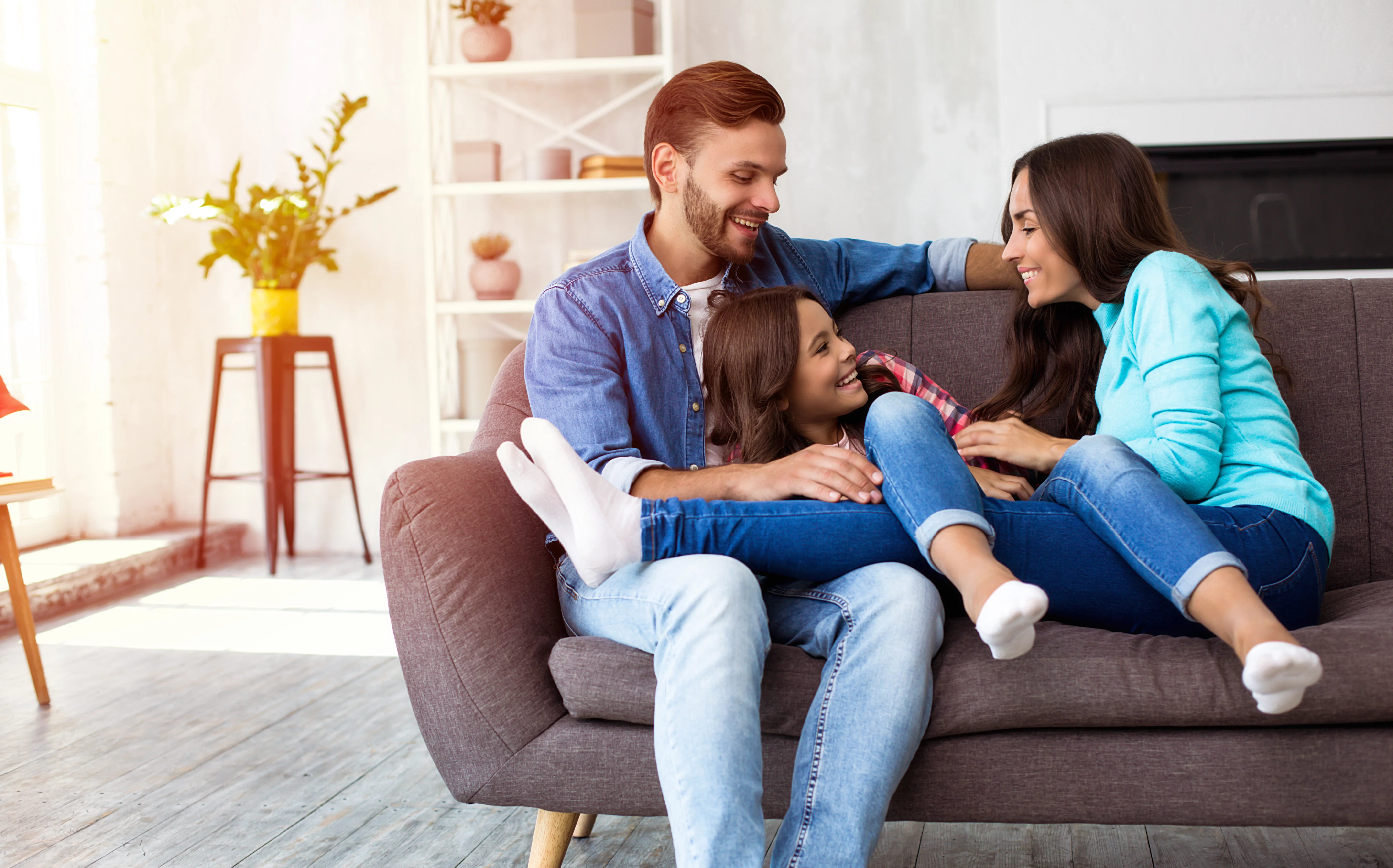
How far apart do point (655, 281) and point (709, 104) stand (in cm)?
30

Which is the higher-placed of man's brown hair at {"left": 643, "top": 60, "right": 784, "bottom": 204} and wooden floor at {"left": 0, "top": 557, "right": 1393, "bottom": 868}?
man's brown hair at {"left": 643, "top": 60, "right": 784, "bottom": 204}

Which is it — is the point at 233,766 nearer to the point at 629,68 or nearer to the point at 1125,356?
the point at 1125,356

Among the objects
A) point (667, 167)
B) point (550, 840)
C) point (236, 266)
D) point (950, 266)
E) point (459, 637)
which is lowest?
point (550, 840)

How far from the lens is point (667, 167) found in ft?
6.11

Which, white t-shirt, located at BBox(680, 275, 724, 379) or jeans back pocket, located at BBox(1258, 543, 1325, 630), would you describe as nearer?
jeans back pocket, located at BBox(1258, 543, 1325, 630)

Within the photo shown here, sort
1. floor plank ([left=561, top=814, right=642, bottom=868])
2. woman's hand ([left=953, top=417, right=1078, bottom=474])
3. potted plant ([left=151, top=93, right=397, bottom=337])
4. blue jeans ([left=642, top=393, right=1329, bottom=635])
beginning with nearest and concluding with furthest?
blue jeans ([left=642, top=393, right=1329, bottom=635]) → woman's hand ([left=953, top=417, right=1078, bottom=474]) → floor plank ([left=561, top=814, right=642, bottom=868]) → potted plant ([left=151, top=93, right=397, bottom=337])

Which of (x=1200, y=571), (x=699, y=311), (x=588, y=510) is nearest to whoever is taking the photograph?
(x=1200, y=571)

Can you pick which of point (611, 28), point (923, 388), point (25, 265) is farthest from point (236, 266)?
point (923, 388)

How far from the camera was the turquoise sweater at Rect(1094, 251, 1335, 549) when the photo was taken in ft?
4.62

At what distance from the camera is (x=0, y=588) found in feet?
10.0

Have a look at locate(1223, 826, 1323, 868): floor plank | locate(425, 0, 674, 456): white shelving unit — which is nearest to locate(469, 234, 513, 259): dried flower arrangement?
locate(425, 0, 674, 456): white shelving unit

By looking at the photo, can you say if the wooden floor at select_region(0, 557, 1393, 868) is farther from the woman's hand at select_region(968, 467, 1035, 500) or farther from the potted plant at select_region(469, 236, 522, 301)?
the potted plant at select_region(469, 236, 522, 301)

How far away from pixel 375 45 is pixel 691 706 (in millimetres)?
3505

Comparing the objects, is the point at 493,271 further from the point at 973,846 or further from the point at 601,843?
the point at 973,846
